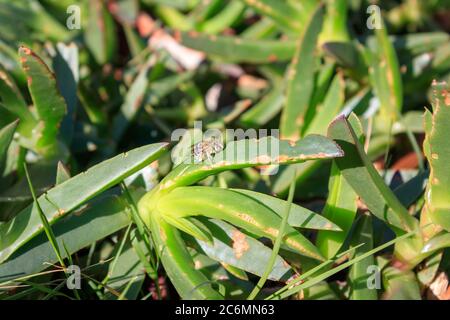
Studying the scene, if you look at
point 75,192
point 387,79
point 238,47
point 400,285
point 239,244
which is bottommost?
point 400,285

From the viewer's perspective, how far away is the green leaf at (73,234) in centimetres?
89

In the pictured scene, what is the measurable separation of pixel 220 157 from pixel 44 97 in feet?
1.18

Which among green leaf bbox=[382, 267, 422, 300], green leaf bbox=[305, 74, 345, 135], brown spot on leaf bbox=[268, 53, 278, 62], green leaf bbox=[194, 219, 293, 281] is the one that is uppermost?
brown spot on leaf bbox=[268, 53, 278, 62]

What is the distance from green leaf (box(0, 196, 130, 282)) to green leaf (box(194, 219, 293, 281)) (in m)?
0.14

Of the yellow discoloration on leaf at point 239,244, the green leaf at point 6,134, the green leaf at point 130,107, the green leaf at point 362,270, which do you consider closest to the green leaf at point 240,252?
the yellow discoloration on leaf at point 239,244

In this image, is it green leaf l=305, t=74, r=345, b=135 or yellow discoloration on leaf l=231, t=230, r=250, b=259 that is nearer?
yellow discoloration on leaf l=231, t=230, r=250, b=259

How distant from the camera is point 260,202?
34.6 inches

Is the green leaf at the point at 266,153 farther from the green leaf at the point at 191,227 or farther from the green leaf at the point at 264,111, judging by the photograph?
the green leaf at the point at 264,111

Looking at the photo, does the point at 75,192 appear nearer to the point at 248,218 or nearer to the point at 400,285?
the point at 248,218

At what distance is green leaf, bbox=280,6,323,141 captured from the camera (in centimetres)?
126

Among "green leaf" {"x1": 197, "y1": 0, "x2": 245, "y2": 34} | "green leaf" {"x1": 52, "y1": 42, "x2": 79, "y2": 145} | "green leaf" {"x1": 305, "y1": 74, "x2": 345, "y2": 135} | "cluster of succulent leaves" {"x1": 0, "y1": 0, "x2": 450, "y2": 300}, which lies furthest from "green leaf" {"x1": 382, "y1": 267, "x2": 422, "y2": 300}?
"green leaf" {"x1": 197, "y1": 0, "x2": 245, "y2": 34}

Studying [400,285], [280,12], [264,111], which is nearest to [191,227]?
[400,285]

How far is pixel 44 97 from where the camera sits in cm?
105

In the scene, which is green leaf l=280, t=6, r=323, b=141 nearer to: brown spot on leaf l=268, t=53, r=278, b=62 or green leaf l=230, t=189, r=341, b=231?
brown spot on leaf l=268, t=53, r=278, b=62
